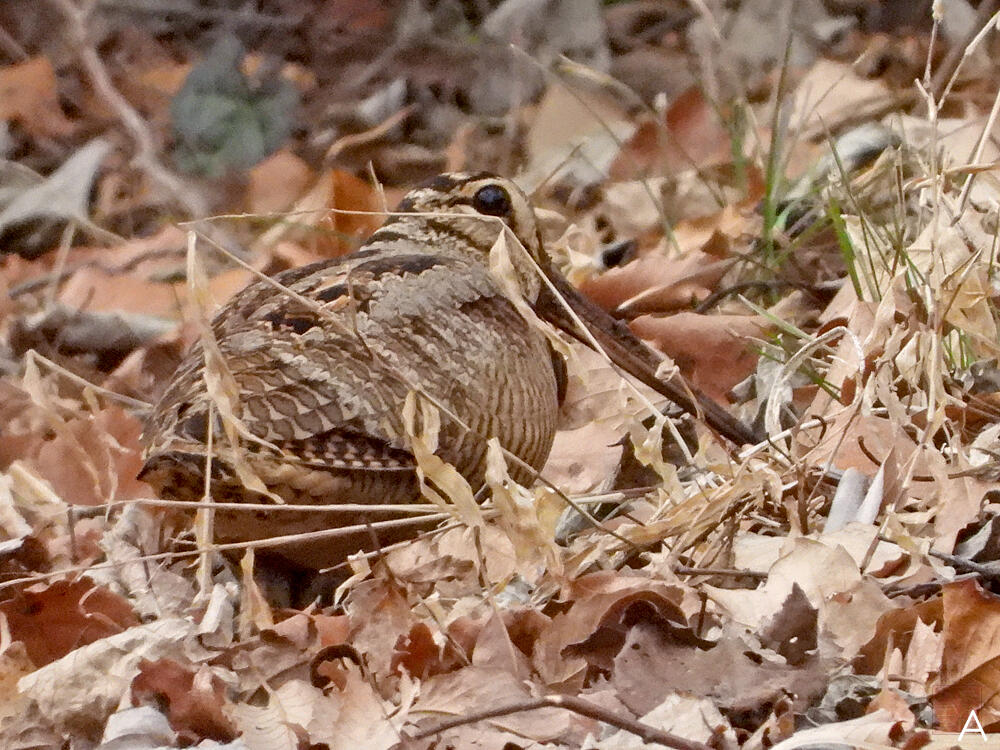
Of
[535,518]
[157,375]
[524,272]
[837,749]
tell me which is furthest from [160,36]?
[837,749]

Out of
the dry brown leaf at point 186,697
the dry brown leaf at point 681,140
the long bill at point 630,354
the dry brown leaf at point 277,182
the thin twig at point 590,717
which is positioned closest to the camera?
the thin twig at point 590,717

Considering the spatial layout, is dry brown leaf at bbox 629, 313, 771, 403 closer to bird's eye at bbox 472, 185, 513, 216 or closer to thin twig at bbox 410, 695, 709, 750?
bird's eye at bbox 472, 185, 513, 216

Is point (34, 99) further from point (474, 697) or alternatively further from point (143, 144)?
point (474, 697)

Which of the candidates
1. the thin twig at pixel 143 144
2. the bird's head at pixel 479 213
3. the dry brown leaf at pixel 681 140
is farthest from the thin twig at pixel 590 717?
the thin twig at pixel 143 144

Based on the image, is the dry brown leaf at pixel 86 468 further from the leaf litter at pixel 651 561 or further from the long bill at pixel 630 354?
the long bill at pixel 630 354

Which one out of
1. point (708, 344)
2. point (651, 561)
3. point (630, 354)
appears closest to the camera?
point (651, 561)

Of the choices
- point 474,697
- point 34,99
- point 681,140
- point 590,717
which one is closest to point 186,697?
point 474,697
